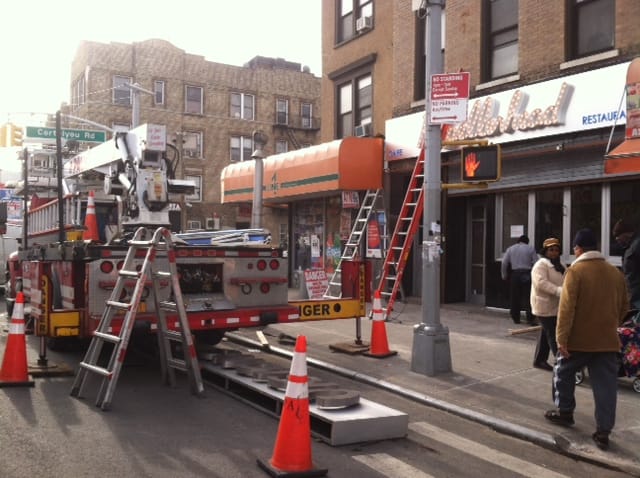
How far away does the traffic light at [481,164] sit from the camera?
8.16 meters

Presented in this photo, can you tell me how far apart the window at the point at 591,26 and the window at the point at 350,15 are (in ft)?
21.5

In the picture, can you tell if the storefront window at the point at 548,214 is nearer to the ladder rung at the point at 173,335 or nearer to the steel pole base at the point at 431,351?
the steel pole base at the point at 431,351

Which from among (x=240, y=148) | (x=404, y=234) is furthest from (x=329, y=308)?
(x=240, y=148)

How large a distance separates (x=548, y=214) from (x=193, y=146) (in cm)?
3159

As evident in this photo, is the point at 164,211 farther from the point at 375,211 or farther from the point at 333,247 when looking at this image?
the point at 333,247

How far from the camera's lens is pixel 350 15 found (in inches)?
710

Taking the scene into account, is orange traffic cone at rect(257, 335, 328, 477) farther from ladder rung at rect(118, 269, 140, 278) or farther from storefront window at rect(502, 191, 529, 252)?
storefront window at rect(502, 191, 529, 252)

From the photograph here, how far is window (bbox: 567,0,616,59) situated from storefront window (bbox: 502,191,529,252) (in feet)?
9.25

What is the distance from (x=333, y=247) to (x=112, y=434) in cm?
1263

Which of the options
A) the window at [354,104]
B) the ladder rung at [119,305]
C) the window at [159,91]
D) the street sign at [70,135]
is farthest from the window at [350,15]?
the window at [159,91]

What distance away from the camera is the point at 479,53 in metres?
13.5

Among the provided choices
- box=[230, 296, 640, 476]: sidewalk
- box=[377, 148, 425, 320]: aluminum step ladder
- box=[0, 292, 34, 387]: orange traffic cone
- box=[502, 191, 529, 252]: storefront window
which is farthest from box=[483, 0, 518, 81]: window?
box=[0, 292, 34, 387]: orange traffic cone

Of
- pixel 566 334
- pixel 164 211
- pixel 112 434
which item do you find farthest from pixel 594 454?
pixel 164 211

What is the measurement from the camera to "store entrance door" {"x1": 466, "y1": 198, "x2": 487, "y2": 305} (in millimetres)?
14391
